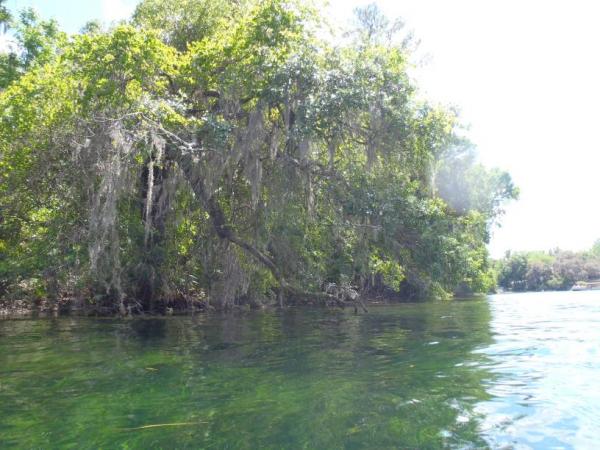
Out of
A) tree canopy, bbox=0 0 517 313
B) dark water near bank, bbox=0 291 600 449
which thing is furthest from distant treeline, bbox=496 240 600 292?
dark water near bank, bbox=0 291 600 449

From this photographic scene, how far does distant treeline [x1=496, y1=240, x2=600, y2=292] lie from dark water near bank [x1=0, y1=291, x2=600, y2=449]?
71195 mm

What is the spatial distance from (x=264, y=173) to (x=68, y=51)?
5636mm

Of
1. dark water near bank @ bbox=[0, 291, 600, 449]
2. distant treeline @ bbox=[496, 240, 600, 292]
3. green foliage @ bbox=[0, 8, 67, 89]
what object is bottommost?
dark water near bank @ bbox=[0, 291, 600, 449]

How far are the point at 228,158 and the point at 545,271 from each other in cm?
7537

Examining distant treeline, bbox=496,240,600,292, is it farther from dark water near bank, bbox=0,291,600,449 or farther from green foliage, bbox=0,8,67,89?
dark water near bank, bbox=0,291,600,449

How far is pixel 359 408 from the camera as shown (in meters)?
4.25

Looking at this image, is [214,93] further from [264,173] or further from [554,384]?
[554,384]

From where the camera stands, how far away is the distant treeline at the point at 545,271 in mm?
74688

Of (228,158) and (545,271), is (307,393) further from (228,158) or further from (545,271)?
(545,271)

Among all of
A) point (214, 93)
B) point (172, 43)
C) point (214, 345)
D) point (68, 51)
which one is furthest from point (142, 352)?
point (172, 43)

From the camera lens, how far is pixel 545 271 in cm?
7606

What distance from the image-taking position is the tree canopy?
11797 mm

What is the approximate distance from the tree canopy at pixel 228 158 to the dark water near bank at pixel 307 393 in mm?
4781

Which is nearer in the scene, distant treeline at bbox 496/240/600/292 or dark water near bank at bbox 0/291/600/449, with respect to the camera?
dark water near bank at bbox 0/291/600/449
